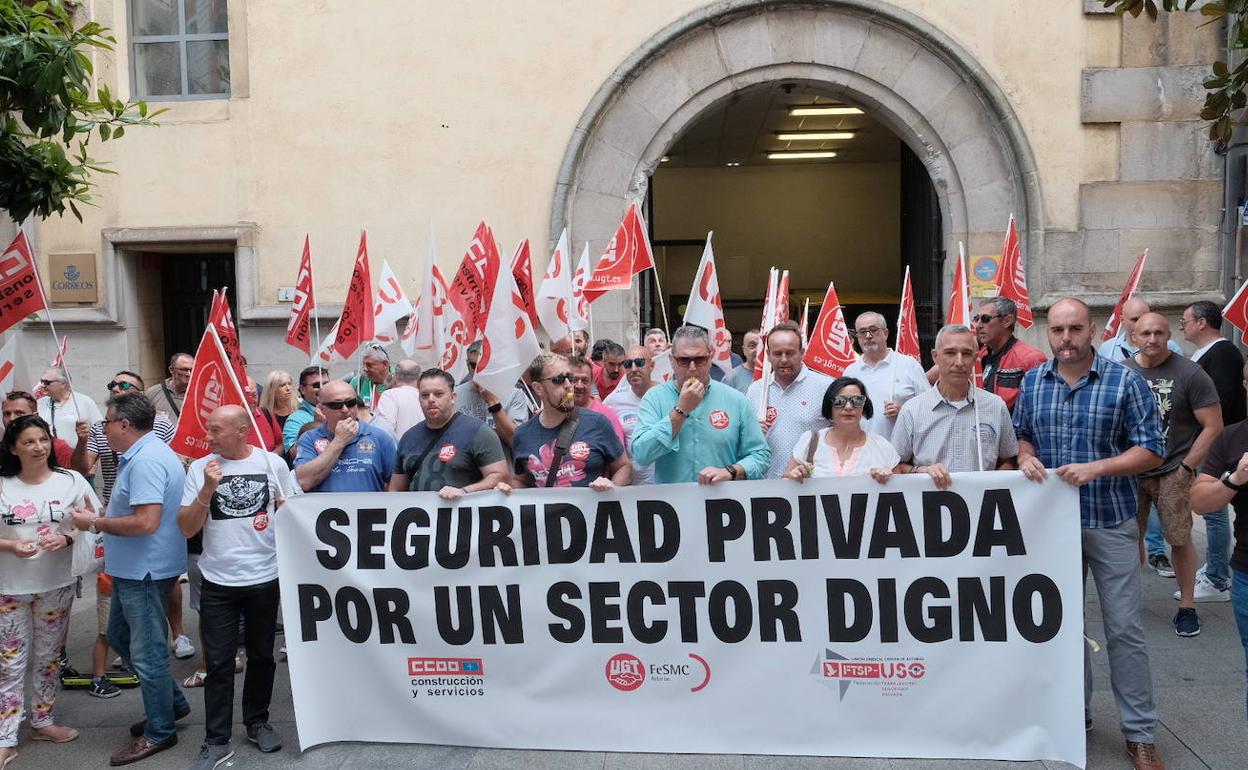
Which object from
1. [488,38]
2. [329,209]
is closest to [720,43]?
[488,38]

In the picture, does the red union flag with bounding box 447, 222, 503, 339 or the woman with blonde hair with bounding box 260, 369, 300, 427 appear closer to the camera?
the red union flag with bounding box 447, 222, 503, 339

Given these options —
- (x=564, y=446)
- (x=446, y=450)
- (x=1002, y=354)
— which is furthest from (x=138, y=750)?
(x=1002, y=354)

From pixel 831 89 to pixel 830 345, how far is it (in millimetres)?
5196

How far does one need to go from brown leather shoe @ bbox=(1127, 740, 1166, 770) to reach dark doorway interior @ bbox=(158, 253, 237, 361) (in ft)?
36.6

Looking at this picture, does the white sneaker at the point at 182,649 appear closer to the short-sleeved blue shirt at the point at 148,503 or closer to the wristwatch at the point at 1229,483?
the short-sleeved blue shirt at the point at 148,503

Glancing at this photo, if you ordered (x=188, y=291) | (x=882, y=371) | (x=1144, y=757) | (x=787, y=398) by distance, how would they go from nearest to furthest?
(x=1144, y=757) → (x=787, y=398) → (x=882, y=371) → (x=188, y=291)

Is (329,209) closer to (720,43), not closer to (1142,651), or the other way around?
(720,43)

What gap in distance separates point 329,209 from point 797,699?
8937 mm

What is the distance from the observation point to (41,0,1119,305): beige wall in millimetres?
12055

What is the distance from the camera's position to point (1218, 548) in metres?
7.58

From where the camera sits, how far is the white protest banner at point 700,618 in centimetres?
493

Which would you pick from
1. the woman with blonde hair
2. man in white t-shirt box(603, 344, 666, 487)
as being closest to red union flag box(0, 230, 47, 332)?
the woman with blonde hair

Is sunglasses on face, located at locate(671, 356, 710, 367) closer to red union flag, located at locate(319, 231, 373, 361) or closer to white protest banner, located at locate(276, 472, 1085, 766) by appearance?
white protest banner, located at locate(276, 472, 1085, 766)

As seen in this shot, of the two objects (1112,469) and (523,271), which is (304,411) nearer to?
(523,271)
